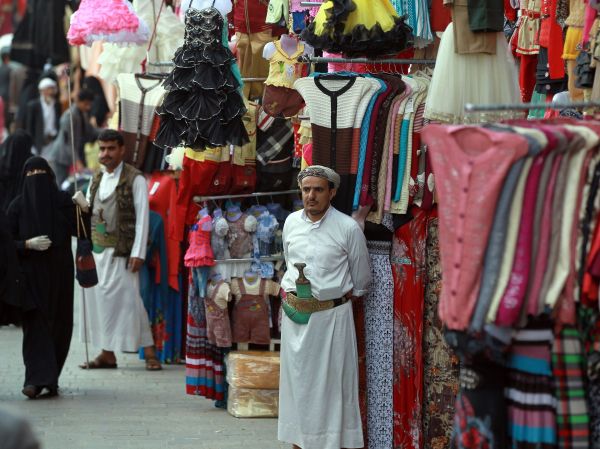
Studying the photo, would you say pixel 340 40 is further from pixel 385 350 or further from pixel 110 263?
pixel 110 263

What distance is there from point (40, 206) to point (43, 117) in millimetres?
11610

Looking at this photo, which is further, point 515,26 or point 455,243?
point 515,26

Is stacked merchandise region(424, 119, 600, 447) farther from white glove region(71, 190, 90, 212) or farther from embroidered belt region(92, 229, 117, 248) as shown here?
embroidered belt region(92, 229, 117, 248)

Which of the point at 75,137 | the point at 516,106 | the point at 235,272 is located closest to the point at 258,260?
the point at 235,272

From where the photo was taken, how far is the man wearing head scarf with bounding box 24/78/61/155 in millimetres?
21328

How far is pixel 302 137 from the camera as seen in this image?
8297 mm

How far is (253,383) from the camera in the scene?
31.3 ft

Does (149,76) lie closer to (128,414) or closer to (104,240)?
(104,240)

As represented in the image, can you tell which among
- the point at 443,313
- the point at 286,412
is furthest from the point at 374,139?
the point at 443,313

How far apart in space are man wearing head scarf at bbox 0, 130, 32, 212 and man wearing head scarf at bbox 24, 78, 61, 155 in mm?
8723

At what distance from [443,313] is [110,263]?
6.58 meters

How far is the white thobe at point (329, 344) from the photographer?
7.67 metres

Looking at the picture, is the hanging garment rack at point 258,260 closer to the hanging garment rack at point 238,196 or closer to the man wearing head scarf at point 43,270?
the hanging garment rack at point 238,196

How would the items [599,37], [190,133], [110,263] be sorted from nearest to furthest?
[599,37], [190,133], [110,263]
